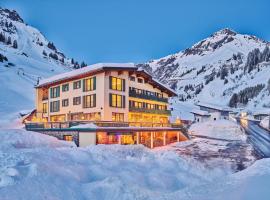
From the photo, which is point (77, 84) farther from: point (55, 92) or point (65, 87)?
point (55, 92)

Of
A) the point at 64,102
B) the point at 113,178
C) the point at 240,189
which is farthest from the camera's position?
the point at 64,102

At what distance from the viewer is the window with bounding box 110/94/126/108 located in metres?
45.8

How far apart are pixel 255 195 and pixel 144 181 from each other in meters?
8.58

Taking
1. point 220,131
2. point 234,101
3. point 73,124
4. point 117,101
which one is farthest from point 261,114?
point 73,124

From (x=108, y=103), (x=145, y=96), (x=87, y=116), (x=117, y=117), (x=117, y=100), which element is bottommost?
(x=117, y=117)

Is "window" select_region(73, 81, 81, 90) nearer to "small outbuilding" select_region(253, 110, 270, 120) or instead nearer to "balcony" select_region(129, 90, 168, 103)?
"balcony" select_region(129, 90, 168, 103)

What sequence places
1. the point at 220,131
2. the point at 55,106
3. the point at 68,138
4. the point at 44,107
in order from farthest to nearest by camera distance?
the point at 220,131 → the point at 44,107 → the point at 55,106 → the point at 68,138

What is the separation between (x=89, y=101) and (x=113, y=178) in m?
28.3

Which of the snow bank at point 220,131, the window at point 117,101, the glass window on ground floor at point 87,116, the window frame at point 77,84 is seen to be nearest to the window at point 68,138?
the glass window on ground floor at point 87,116

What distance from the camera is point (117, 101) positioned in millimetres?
46875

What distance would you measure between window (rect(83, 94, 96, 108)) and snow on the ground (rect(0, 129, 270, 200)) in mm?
18539

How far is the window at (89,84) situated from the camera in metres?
46.2

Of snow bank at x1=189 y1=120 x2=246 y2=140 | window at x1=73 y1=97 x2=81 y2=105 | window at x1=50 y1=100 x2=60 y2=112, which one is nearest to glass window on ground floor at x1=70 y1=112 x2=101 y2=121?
window at x1=73 y1=97 x2=81 y2=105

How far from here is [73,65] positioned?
180 meters
